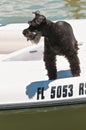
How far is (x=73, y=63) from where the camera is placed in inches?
193

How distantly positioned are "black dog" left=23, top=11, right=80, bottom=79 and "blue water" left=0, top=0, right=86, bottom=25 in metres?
4.62

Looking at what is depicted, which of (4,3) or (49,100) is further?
(4,3)

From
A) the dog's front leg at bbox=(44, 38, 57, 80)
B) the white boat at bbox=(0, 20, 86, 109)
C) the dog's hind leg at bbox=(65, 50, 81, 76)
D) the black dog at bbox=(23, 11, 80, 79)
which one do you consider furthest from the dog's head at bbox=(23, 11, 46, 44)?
the dog's hind leg at bbox=(65, 50, 81, 76)

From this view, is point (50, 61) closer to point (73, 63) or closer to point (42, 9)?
point (73, 63)

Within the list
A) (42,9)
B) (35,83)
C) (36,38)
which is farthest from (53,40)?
(42,9)

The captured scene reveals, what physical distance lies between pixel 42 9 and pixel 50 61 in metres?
5.62

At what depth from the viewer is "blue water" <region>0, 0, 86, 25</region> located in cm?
973

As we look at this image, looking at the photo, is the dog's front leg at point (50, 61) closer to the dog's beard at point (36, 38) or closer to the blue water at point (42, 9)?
the dog's beard at point (36, 38)

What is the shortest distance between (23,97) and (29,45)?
44.2 inches

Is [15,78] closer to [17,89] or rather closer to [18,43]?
[17,89]

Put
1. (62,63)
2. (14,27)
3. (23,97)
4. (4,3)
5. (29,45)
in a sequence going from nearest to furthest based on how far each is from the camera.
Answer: (23,97), (62,63), (29,45), (14,27), (4,3)

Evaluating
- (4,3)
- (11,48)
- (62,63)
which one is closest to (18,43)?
(11,48)

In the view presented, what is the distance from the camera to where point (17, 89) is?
182 inches

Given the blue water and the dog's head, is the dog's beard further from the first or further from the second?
the blue water
